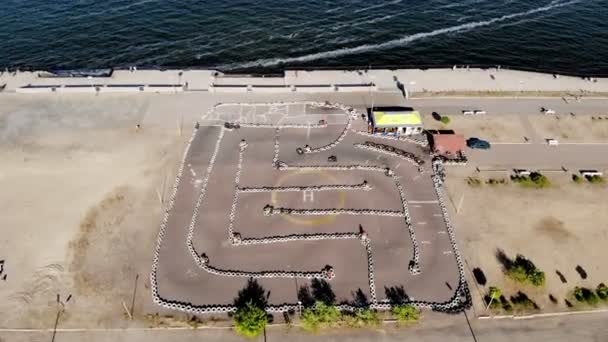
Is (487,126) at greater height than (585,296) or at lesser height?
greater

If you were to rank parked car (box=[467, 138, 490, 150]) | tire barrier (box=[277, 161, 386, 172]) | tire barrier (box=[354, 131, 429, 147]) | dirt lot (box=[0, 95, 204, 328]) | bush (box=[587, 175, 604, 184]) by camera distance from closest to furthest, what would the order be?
dirt lot (box=[0, 95, 204, 328])
bush (box=[587, 175, 604, 184])
tire barrier (box=[277, 161, 386, 172])
parked car (box=[467, 138, 490, 150])
tire barrier (box=[354, 131, 429, 147])

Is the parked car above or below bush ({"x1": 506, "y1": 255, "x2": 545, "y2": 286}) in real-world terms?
above

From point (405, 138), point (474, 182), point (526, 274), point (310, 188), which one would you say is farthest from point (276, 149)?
point (526, 274)

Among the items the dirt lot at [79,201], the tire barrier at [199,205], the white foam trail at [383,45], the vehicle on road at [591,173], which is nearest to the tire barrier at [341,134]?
the tire barrier at [199,205]

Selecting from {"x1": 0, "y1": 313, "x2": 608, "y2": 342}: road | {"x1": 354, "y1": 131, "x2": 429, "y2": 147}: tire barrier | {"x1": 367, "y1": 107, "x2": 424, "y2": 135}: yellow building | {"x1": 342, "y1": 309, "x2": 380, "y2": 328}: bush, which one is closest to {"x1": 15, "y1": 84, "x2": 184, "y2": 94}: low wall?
{"x1": 354, "y1": 131, "x2": 429, "y2": 147}: tire barrier

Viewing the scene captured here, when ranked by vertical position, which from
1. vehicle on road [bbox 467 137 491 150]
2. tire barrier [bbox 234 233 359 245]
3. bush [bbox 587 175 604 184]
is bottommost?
tire barrier [bbox 234 233 359 245]

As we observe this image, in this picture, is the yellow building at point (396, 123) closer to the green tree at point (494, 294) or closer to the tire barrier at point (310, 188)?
the tire barrier at point (310, 188)

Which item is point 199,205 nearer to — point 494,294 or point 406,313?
point 406,313

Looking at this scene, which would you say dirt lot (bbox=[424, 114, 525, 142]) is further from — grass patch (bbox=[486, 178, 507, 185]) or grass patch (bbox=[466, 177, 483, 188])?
grass patch (bbox=[466, 177, 483, 188])
